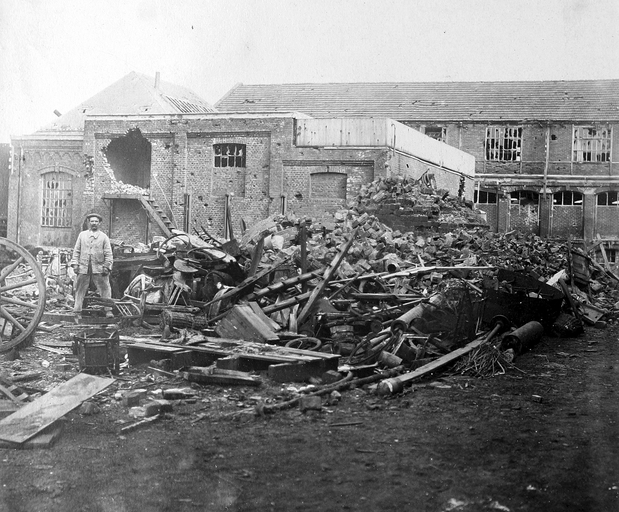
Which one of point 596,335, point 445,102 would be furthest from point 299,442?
point 445,102

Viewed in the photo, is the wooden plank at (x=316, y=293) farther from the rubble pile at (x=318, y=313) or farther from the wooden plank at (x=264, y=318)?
the wooden plank at (x=264, y=318)

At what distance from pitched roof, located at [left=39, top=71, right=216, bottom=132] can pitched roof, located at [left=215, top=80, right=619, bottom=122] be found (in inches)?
232

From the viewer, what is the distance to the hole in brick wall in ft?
84.7

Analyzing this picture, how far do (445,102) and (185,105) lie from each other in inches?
532

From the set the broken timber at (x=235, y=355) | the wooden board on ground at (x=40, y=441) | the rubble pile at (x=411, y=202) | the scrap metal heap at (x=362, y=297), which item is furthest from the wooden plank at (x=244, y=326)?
the rubble pile at (x=411, y=202)

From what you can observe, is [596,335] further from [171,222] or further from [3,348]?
[171,222]

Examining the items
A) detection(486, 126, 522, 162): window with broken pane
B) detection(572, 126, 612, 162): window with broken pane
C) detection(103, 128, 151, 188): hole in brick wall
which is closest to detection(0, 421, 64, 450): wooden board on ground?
detection(103, 128, 151, 188): hole in brick wall

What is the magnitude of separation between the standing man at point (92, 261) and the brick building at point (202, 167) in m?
11.2

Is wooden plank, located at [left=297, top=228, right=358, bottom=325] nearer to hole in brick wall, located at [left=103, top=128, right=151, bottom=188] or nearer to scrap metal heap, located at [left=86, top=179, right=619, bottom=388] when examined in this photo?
scrap metal heap, located at [left=86, top=179, right=619, bottom=388]

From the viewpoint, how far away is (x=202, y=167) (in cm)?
2458

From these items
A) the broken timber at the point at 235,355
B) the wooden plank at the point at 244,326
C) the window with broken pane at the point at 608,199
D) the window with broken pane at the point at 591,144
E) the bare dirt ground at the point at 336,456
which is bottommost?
the bare dirt ground at the point at 336,456

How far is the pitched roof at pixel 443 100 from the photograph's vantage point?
34.1 m

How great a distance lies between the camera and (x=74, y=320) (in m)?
11.4

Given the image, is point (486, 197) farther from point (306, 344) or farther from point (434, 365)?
point (434, 365)
